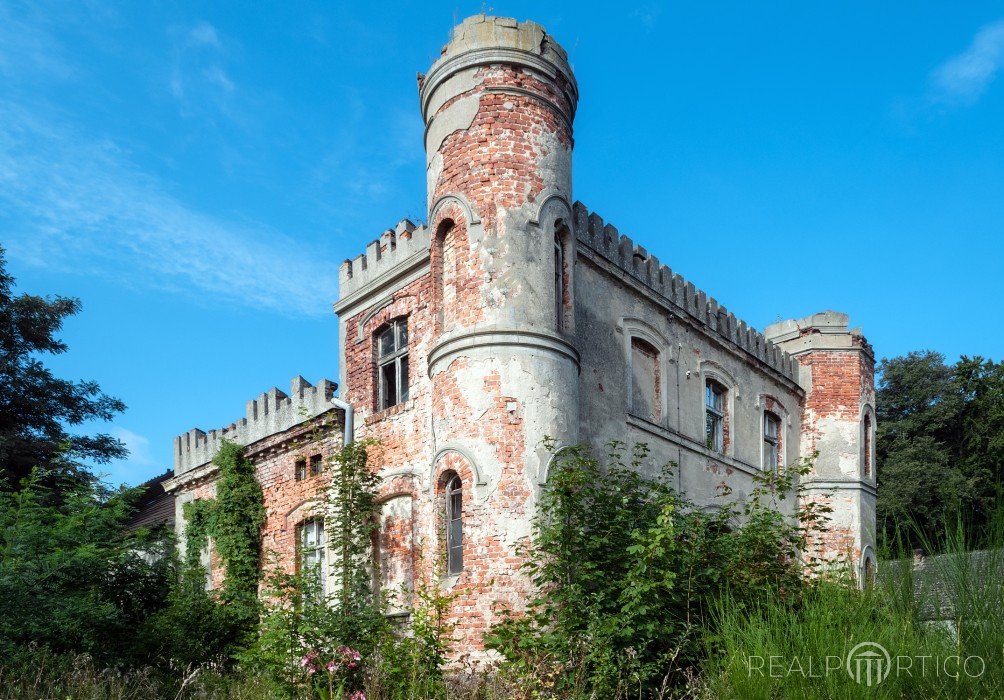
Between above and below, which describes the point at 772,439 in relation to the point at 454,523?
above

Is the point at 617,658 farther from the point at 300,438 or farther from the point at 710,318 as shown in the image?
the point at 710,318

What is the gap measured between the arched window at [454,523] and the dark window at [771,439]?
968cm

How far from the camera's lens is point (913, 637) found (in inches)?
253

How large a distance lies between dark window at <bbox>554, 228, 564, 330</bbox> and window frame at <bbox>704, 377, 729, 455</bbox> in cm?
568

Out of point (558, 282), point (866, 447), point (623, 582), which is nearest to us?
point (623, 582)

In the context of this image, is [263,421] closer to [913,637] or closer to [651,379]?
[651,379]

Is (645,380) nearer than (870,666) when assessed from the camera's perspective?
No

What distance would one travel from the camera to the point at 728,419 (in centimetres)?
2020

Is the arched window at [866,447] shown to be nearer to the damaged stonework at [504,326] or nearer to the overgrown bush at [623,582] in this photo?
the damaged stonework at [504,326]

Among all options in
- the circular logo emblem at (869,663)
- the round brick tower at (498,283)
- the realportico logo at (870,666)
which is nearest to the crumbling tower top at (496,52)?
the round brick tower at (498,283)

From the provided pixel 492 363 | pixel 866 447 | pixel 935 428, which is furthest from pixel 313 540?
pixel 935 428

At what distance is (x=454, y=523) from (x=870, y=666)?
321 inches

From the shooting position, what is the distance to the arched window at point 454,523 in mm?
13914

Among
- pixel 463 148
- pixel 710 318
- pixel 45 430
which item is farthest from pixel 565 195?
pixel 45 430
